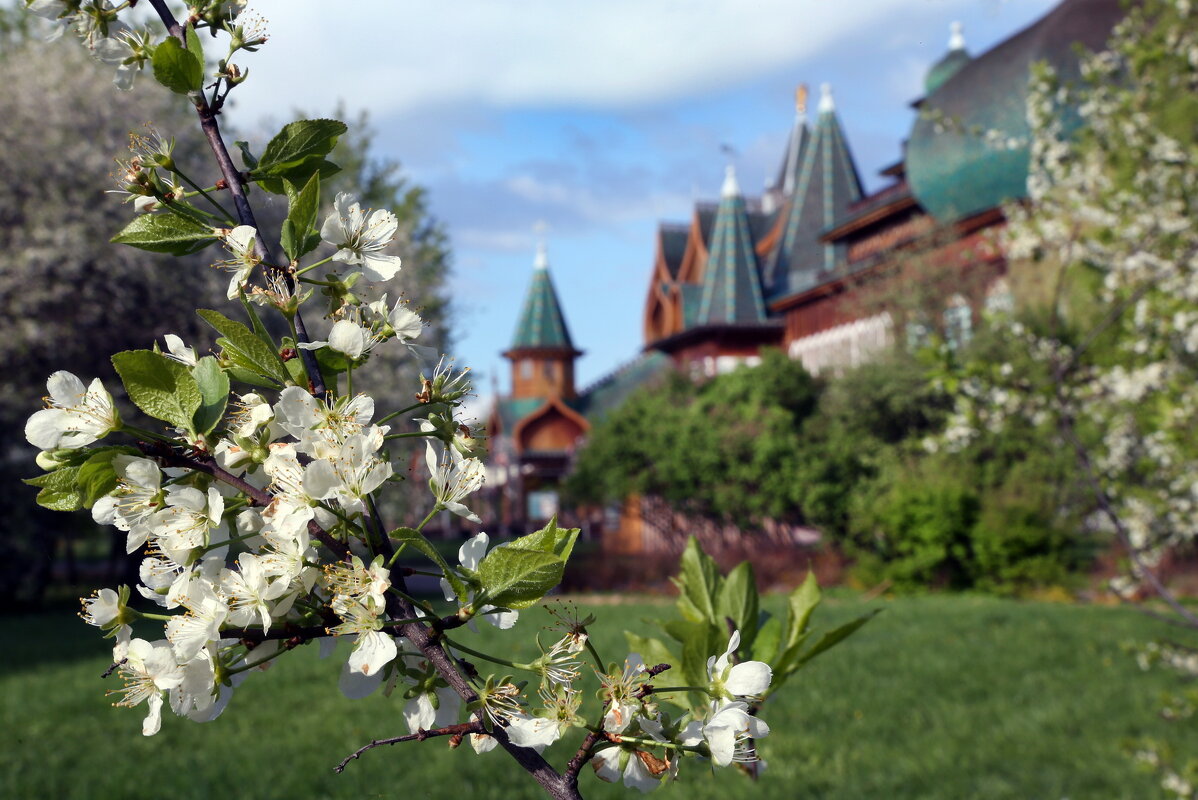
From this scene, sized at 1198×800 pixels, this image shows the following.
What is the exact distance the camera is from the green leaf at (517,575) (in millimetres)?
748

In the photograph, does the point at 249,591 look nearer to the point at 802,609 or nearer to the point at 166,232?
the point at 166,232

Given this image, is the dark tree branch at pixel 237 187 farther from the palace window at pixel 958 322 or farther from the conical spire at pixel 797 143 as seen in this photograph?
the conical spire at pixel 797 143

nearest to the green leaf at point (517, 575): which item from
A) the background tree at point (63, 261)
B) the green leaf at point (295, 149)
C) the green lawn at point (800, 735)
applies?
the green leaf at point (295, 149)

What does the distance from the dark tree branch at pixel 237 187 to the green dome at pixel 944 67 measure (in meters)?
22.4

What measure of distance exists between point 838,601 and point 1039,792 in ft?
30.2

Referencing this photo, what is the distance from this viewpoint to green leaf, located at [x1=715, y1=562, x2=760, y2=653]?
138 centimetres

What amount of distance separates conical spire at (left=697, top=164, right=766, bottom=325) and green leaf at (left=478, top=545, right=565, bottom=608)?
23.3 m

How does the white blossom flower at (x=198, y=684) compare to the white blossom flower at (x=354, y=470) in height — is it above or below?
below

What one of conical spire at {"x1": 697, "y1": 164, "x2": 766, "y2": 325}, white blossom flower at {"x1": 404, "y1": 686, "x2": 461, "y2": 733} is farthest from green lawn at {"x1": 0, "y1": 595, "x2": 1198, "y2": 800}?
conical spire at {"x1": 697, "y1": 164, "x2": 766, "y2": 325}

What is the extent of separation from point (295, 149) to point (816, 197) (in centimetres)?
2432

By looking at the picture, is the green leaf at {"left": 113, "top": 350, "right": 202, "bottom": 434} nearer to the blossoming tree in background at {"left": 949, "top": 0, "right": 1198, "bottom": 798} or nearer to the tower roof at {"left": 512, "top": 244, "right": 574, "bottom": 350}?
the blossoming tree in background at {"left": 949, "top": 0, "right": 1198, "bottom": 798}

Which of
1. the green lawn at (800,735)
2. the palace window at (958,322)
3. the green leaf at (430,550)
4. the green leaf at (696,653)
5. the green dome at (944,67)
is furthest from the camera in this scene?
the green dome at (944,67)

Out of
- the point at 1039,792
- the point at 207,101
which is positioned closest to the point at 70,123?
the point at 1039,792

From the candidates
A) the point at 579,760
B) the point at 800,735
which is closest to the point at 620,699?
the point at 579,760
